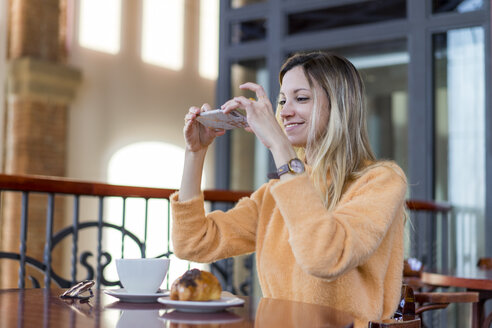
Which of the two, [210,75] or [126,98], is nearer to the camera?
[126,98]

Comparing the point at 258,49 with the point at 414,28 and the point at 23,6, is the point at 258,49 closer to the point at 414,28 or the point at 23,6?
the point at 414,28

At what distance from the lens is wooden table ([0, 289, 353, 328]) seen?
1.00 meters

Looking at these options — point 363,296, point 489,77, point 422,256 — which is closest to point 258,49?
point 489,77

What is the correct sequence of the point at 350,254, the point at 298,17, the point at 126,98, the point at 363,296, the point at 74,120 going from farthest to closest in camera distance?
1. the point at 126,98
2. the point at 74,120
3. the point at 298,17
4. the point at 363,296
5. the point at 350,254

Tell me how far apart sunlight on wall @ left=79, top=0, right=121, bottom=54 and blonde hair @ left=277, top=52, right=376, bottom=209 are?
6.36 m

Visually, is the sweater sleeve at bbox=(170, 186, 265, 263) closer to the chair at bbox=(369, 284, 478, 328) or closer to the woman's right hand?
the woman's right hand

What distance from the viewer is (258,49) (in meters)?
5.78

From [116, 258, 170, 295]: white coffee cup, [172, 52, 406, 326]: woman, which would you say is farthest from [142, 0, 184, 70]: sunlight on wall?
[116, 258, 170, 295]: white coffee cup

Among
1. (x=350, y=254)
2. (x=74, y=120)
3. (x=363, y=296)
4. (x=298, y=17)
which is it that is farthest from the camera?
(x=74, y=120)

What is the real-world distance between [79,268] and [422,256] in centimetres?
428

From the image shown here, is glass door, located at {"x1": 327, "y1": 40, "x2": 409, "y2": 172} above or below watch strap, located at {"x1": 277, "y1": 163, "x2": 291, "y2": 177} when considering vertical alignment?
above

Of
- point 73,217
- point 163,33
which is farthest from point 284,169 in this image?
point 163,33

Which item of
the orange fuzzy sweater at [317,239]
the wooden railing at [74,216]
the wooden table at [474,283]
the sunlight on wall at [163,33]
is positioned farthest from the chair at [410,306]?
the sunlight on wall at [163,33]

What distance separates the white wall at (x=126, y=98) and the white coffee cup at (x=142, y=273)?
20.6 ft
